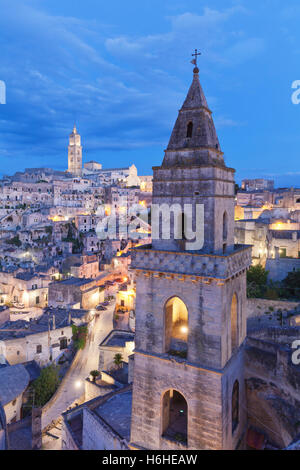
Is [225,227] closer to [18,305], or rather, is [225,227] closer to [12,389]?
[12,389]

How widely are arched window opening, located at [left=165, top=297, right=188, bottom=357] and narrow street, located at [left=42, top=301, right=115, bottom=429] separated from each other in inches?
576

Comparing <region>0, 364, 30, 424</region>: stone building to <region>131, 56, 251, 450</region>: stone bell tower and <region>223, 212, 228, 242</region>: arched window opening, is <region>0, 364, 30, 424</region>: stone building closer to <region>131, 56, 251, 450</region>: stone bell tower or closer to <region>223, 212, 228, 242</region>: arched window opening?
<region>131, 56, 251, 450</region>: stone bell tower

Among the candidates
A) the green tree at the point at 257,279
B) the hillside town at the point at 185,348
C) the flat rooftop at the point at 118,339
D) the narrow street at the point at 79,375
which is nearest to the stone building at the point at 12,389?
the hillside town at the point at 185,348

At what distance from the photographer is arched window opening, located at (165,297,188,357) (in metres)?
10.7

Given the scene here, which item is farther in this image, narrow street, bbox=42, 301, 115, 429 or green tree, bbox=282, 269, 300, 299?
green tree, bbox=282, 269, 300, 299

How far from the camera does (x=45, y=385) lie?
79.9 feet

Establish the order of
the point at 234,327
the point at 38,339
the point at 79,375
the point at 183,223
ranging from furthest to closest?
1. the point at 38,339
2. the point at 79,375
3. the point at 234,327
4. the point at 183,223

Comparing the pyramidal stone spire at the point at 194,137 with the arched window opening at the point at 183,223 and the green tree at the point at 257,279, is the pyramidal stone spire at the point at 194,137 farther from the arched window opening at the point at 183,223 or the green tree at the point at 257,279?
the green tree at the point at 257,279

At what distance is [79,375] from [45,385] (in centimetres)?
296

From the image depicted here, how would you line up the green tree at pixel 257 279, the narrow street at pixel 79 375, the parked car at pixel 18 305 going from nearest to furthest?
1. the narrow street at pixel 79 375
2. the green tree at pixel 257 279
3. the parked car at pixel 18 305

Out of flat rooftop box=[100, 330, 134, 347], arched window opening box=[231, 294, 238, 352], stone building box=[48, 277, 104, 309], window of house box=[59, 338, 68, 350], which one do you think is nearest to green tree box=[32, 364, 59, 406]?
window of house box=[59, 338, 68, 350]

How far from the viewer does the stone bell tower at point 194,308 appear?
375 inches

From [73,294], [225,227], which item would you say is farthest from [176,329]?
[73,294]

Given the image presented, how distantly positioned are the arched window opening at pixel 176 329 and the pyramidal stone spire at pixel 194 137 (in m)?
4.99
